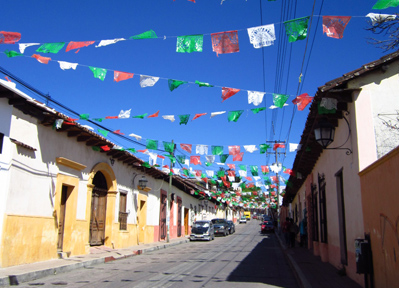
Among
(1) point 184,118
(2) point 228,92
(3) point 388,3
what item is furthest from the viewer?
(1) point 184,118

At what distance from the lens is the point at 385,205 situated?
6.69 metres

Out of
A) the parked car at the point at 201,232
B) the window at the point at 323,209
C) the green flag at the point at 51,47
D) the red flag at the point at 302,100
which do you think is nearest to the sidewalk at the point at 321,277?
the window at the point at 323,209

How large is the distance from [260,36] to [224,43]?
2.47 ft

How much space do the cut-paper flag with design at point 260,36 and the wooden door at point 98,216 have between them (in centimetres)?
1160

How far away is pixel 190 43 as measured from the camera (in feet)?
26.0

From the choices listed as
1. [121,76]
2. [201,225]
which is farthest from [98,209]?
[201,225]

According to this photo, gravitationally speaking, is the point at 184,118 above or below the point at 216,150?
above

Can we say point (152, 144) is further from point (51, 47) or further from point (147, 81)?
point (51, 47)

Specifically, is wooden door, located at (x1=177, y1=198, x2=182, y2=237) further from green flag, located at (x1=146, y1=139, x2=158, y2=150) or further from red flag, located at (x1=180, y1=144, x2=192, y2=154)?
green flag, located at (x1=146, y1=139, x2=158, y2=150)

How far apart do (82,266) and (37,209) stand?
2.34 meters

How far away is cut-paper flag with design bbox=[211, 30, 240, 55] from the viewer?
7.81 metres

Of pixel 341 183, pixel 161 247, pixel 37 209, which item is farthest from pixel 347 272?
pixel 161 247

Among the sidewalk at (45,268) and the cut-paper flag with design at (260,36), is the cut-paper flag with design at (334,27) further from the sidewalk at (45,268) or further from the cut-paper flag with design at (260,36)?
the sidewalk at (45,268)

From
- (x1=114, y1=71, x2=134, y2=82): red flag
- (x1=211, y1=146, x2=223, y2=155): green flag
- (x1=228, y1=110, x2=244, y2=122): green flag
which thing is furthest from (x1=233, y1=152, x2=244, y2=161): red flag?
(x1=114, y1=71, x2=134, y2=82): red flag
